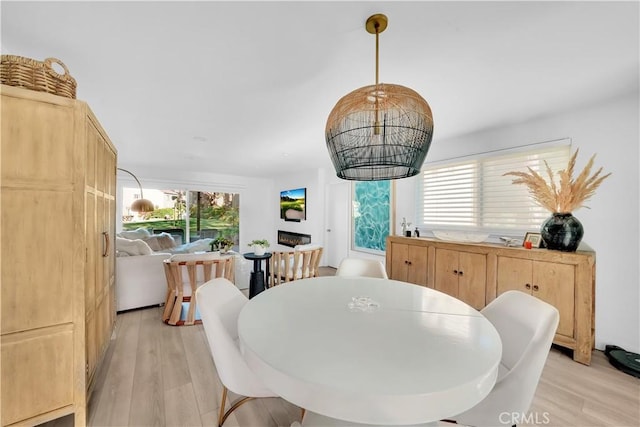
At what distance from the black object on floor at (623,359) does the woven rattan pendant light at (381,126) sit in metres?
2.48

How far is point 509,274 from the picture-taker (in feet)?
7.96

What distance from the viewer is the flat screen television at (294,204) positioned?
5934mm

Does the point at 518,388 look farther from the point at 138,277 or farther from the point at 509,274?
the point at 138,277

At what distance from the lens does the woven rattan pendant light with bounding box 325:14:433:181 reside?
1.15 meters

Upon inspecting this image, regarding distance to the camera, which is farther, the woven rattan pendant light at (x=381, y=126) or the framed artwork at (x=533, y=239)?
the framed artwork at (x=533, y=239)

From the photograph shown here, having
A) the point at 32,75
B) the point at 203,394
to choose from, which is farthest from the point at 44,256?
the point at 203,394

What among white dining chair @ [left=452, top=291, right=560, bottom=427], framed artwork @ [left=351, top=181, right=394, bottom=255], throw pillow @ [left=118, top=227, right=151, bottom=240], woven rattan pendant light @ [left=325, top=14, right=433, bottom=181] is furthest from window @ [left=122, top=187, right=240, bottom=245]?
white dining chair @ [left=452, top=291, right=560, bottom=427]

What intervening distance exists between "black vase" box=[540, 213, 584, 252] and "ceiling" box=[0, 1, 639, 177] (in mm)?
1066

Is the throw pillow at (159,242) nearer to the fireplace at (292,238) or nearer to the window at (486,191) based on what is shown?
the fireplace at (292,238)

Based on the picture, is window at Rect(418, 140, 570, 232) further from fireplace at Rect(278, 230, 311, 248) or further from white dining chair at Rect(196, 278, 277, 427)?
white dining chair at Rect(196, 278, 277, 427)

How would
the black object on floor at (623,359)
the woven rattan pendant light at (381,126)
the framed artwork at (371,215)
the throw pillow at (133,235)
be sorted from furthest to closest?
the throw pillow at (133,235) → the framed artwork at (371,215) → the black object on floor at (623,359) → the woven rattan pendant light at (381,126)

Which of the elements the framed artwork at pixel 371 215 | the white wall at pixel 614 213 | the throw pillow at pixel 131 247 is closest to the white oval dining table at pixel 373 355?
the white wall at pixel 614 213

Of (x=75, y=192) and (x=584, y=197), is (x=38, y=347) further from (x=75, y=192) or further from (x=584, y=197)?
(x=584, y=197)

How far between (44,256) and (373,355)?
65.9 inches
